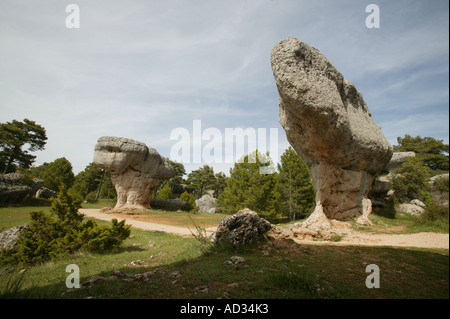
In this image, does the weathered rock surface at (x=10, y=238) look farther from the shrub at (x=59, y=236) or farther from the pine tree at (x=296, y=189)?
the pine tree at (x=296, y=189)

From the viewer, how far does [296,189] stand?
2384 cm

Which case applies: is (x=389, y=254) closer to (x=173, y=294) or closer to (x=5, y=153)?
(x=173, y=294)

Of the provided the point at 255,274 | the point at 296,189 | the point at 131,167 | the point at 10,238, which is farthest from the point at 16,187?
the point at 296,189

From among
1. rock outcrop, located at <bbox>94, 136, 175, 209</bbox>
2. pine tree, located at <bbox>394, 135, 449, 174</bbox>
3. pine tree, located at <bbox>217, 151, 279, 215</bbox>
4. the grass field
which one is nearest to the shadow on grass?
the grass field

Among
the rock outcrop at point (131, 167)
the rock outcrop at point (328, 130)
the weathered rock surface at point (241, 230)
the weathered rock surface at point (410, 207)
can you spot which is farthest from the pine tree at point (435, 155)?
the rock outcrop at point (131, 167)

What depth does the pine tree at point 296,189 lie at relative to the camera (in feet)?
76.2

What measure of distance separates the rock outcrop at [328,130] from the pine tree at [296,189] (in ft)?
27.0

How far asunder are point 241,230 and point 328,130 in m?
7.78

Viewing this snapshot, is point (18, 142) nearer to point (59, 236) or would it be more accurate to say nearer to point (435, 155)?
point (59, 236)

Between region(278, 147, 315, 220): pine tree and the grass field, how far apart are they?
50.5ft

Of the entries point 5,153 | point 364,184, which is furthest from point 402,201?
point 5,153

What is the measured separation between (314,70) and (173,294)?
11.6m
